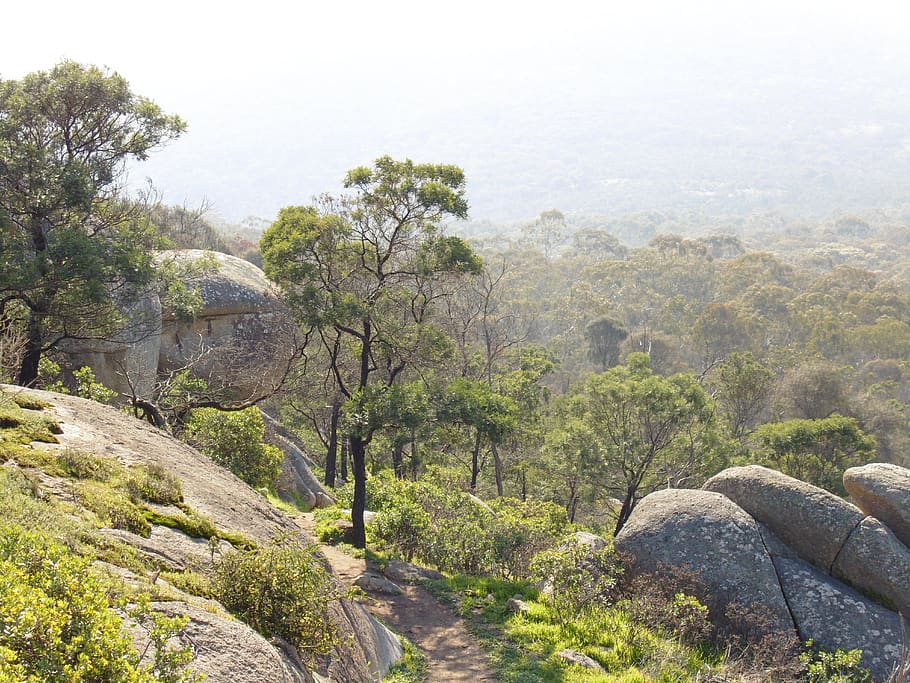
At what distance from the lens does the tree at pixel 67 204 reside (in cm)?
1091

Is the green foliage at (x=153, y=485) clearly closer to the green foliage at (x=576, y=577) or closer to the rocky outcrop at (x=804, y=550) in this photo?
the green foliage at (x=576, y=577)

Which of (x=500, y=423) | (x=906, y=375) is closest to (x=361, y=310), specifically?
(x=500, y=423)

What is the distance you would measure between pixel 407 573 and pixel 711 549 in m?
4.49

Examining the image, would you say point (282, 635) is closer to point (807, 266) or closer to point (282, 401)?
point (282, 401)

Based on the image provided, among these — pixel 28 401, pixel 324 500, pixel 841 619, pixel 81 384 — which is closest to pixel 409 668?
pixel 28 401

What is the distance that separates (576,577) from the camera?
9.52 meters

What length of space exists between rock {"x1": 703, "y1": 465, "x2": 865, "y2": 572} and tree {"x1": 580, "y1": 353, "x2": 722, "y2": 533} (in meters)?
5.45

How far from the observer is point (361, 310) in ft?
36.7

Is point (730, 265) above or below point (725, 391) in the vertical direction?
above

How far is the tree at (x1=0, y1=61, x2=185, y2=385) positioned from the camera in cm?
1091

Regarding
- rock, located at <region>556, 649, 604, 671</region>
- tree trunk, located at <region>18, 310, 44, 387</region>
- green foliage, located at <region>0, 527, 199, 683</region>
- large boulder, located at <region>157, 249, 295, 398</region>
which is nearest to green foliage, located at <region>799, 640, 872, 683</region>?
rock, located at <region>556, 649, 604, 671</region>

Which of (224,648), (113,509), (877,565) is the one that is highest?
(113,509)

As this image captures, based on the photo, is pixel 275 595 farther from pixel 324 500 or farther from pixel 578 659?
pixel 324 500

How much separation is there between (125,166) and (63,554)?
464 inches
